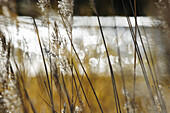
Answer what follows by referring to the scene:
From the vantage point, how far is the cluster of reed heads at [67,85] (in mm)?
676

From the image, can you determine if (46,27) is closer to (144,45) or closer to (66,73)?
(66,73)

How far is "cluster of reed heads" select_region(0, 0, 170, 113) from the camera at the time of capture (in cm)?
68

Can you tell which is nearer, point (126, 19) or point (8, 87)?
point (8, 87)

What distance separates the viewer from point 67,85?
2.31 feet

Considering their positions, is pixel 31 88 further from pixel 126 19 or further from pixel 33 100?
pixel 126 19

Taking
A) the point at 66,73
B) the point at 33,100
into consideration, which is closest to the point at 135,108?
the point at 66,73

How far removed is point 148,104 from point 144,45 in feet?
0.87

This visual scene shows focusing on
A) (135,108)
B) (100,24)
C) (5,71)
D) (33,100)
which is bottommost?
(135,108)

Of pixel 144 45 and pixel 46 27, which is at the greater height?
pixel 46 27

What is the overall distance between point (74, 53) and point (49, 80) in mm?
160

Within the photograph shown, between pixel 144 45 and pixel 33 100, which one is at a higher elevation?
pixel 144 45

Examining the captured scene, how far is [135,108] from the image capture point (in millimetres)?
705

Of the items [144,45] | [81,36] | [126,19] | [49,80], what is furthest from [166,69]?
[49,80]

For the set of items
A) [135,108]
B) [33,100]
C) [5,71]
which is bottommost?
[135,108]
